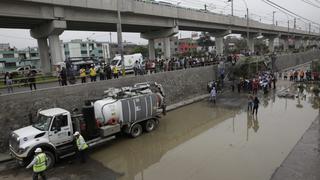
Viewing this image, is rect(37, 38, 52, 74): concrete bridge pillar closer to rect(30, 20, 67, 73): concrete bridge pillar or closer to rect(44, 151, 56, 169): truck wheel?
rect(30, 20, 67, 73): concrete bridge pillar

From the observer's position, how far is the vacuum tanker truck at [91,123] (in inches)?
450

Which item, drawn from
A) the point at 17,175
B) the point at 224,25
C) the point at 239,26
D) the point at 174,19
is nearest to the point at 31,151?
the point at 17,175

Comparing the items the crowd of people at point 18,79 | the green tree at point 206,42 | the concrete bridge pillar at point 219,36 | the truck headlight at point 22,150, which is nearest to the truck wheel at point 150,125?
the truck headlight at point 22,150

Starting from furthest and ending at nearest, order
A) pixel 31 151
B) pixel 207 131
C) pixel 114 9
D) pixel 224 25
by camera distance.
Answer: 1. pixel 224 25
2. pixel 114 9
3. pixel 207 131
4. pixel 31 151

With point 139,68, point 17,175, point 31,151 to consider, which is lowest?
point 17,175

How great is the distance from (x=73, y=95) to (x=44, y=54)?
13.8 meters

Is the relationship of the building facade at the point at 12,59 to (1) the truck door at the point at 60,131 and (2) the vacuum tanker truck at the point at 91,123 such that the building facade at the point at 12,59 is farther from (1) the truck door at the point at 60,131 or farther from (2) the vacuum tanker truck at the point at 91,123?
(1) the truck door at the point at 60,131

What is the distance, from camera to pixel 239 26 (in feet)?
169

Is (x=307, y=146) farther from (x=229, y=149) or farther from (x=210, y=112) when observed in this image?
(x=210, y=112)

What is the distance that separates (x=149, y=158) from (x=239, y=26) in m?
45.5

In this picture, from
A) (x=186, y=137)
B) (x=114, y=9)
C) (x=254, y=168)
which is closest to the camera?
(x=254, y=168)

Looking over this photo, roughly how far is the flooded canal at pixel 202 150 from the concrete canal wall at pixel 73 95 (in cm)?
341

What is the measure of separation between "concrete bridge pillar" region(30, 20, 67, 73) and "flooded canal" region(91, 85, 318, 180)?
43.1 ft

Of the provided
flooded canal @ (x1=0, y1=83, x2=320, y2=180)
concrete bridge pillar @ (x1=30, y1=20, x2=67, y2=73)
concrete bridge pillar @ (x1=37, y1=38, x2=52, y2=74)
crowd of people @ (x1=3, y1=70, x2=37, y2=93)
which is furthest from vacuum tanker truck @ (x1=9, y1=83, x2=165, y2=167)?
concrete bridge pillar @ (x1=37, y1=38, x2=52, y2=74)
